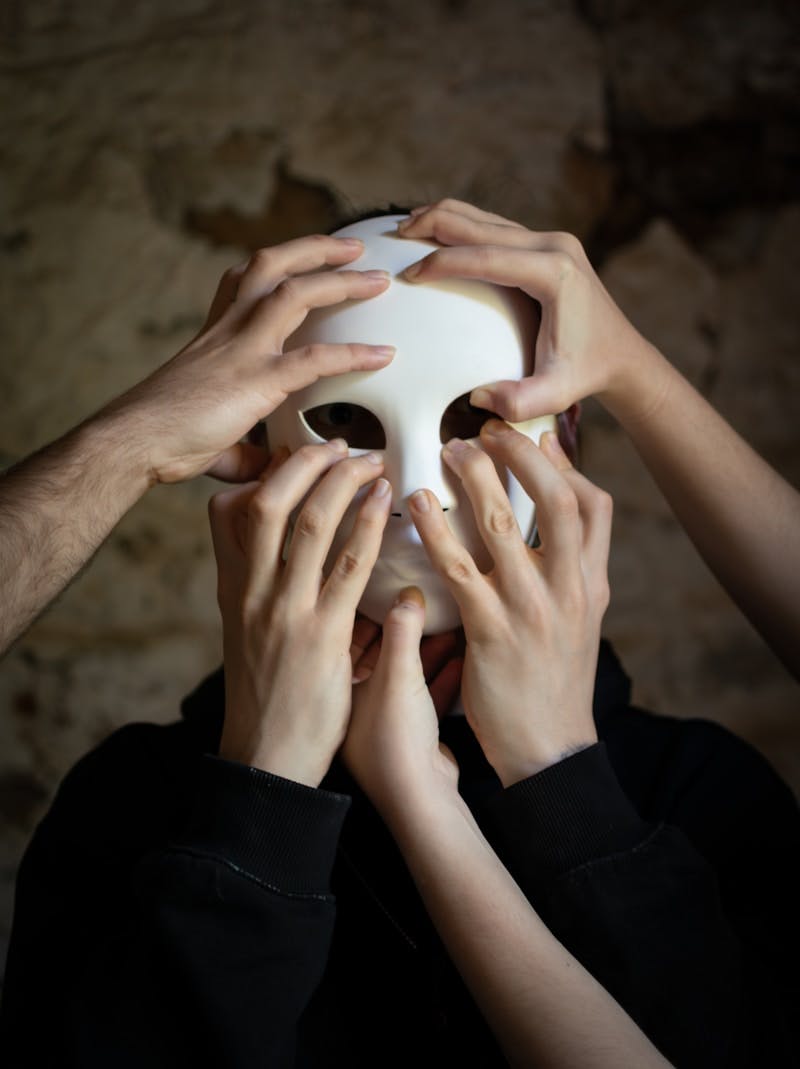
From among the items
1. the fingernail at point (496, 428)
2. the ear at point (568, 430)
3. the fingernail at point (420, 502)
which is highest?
the fingernail at point (496, 428)

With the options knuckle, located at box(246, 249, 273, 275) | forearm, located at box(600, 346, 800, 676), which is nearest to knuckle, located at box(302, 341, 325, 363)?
knuckle, located at box(246, 249, 273, 275)

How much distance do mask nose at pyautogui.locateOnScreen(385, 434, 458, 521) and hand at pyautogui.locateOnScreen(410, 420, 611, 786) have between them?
21 millimetres

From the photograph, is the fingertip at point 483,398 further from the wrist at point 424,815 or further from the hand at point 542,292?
the wrist at point 424,815

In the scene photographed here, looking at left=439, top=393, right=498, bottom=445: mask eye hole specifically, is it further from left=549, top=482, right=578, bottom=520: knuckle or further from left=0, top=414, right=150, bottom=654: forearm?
left=0, top=414, right=150, bottom=654: forearm

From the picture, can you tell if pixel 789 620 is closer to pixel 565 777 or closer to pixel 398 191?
pixel 565 777

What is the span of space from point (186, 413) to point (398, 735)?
1.12 feet

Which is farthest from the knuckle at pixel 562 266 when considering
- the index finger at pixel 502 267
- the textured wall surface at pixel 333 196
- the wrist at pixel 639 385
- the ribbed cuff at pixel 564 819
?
the textured wall surface at pixel 333 196

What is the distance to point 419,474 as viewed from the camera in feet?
3.08

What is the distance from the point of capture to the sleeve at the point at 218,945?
78 cm

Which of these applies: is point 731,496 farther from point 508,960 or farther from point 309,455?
point 508,960

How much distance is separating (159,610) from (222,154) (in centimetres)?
80

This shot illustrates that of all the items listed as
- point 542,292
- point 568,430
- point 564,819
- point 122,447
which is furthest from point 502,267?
point 564,819

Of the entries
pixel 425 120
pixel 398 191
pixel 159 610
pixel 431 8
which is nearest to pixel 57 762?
pixel 159 610

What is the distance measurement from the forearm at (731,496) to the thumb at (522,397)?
14cm
